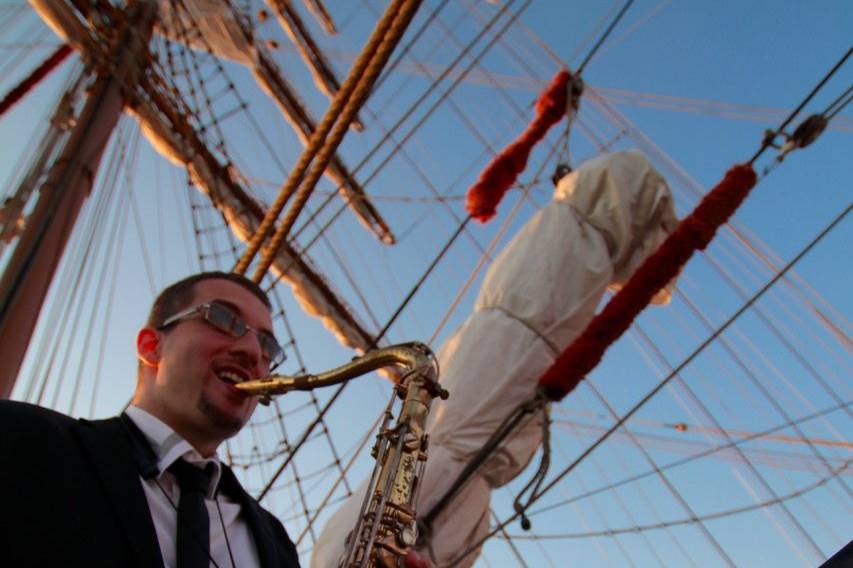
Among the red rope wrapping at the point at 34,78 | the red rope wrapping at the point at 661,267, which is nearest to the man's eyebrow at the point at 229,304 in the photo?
the red rope wrapping at the point at 661,267

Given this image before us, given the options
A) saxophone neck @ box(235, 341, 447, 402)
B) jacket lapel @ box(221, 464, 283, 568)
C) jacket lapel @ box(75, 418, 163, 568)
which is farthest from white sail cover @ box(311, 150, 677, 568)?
jacket lapel @ box(75, 418, 163, 568)

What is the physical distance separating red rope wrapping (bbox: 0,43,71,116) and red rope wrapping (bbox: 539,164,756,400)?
8171 mm

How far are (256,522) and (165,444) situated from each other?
31 cm

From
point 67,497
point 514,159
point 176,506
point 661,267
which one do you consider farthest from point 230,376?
point 514,159

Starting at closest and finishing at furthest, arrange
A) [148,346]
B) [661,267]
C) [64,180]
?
[148,346] < [661,267] < [64,180]

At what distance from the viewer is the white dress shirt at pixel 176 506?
1.21 meters

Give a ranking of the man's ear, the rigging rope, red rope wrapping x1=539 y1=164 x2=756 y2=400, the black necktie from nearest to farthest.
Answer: the black necktie < the man's ear < the rigging rope < red rope wrapping x1=539 y1=164 x2=756 y2=400

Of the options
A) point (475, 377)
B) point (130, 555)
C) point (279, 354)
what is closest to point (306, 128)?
point (475, 377)

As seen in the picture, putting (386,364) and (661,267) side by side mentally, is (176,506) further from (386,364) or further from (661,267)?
(661,267)

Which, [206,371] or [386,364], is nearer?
[206,371]

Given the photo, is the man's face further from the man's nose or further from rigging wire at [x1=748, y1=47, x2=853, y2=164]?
rigging wire at [x1=748, y1=47, x2=853, y2=164]

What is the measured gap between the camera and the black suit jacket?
3.02ft

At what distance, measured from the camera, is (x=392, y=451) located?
1.79 meters

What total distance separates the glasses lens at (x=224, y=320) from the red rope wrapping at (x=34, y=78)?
872cm
